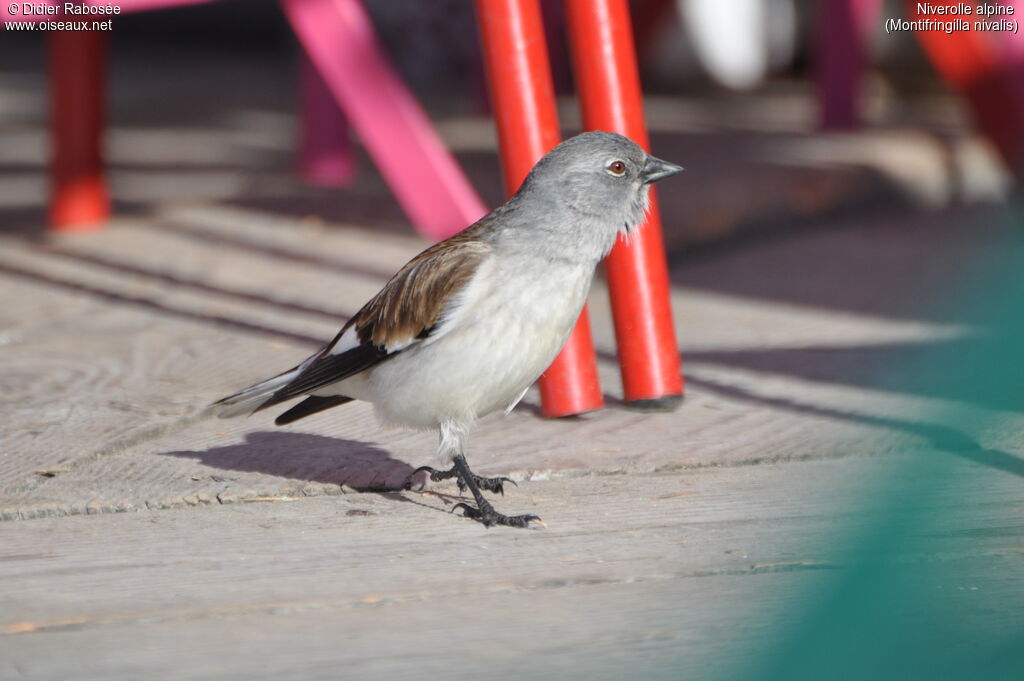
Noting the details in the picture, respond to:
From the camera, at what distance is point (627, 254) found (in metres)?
3.45

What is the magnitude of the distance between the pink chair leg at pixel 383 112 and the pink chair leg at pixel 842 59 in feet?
10.5

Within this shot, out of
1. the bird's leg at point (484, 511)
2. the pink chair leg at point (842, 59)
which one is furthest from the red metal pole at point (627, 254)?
the pink chair leg at point (842, 59)

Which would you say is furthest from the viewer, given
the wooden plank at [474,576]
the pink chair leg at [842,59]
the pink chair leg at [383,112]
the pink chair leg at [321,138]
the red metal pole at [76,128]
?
the pink chair leg at [842,59]

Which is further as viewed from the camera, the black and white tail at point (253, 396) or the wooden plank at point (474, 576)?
the black and white tail at point (253, 396)

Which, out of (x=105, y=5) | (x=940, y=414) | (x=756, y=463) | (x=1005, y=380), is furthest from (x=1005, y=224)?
(x=1005, y=380)

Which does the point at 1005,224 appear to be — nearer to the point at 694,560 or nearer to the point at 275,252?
the point at 275,252

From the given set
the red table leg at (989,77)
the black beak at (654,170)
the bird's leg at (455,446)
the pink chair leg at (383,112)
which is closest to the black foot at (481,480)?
the bird's leg at (455,446)

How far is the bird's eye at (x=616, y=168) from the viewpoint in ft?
9.68

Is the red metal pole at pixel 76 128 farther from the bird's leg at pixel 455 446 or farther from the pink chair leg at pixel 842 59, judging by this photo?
the pink chair leg at pixel 842 59

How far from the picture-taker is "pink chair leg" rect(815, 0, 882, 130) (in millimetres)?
6691

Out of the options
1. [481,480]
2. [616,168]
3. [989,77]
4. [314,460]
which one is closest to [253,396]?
[314,460]

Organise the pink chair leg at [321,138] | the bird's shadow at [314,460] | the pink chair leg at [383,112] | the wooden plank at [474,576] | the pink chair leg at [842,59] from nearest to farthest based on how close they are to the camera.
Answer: the wooden plank at [474,576] < the bird's shadow at [314,460] < the pink chair leg at [383,112] < the pink chair leg at [321,138] < the pink chair leg at [842,59]

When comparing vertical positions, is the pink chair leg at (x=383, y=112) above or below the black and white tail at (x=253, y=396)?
above

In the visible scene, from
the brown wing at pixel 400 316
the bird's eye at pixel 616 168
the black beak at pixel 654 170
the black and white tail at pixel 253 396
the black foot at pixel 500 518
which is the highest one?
the bird's eye at pixel 616 168
